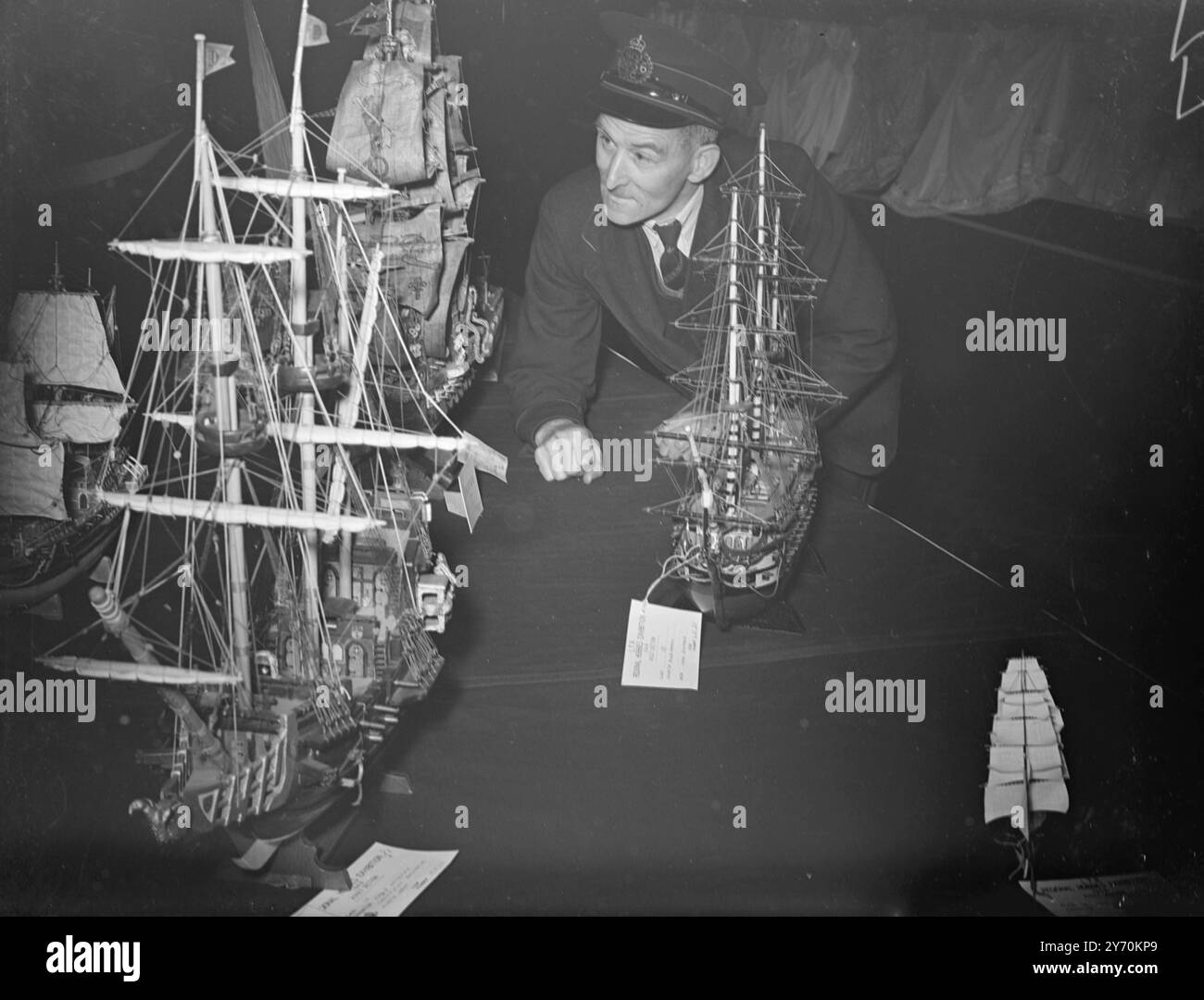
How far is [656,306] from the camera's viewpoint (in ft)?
11.8

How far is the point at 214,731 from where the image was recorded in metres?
3.39

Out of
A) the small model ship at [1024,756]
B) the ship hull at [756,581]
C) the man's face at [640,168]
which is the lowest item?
the small model ship at [1024,756]

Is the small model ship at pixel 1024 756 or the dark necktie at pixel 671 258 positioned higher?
the dark necktie at pixel 671 258

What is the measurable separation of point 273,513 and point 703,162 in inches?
52.0

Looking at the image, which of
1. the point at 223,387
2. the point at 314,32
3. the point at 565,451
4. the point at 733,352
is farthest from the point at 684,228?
the point at 223,387

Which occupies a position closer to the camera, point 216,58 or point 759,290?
point 216,58

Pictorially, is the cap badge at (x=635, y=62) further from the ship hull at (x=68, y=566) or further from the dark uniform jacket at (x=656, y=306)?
the ship hull at (x=68, y=566)

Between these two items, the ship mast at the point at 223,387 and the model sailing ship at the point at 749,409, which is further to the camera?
the model sailing ship at the point at 749,409

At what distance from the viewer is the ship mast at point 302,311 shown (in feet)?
10.9

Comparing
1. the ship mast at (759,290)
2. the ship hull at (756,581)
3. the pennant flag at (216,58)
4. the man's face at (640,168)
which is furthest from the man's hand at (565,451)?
the pennant flag at (216,58)

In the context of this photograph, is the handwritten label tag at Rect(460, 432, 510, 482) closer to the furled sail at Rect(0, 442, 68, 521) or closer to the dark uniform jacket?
the dark uniform jacket

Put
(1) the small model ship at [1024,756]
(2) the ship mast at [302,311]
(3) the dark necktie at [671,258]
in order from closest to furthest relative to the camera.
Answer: (2) the ship mast at [302,311]
(3) the dark necktie at [671,258]
(1) the small model ship at [1024,756]

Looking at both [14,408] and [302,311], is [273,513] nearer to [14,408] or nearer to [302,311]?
[302,311]

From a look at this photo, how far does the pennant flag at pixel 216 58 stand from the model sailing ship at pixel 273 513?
3 cm
